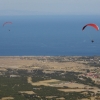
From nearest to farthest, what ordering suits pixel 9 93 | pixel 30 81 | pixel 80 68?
pixel 9 93
pixel 30 81
pixel 80 68

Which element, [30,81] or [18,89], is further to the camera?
[30,81]

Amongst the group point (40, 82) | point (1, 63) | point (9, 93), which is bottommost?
point (9, 93)

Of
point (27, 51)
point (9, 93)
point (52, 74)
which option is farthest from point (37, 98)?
point (27, 51)

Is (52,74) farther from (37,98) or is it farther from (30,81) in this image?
(37,98)

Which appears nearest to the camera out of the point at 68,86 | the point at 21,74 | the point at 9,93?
the point at 9,93

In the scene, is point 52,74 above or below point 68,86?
above

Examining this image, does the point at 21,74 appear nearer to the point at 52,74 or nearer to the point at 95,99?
the point at 52,74
